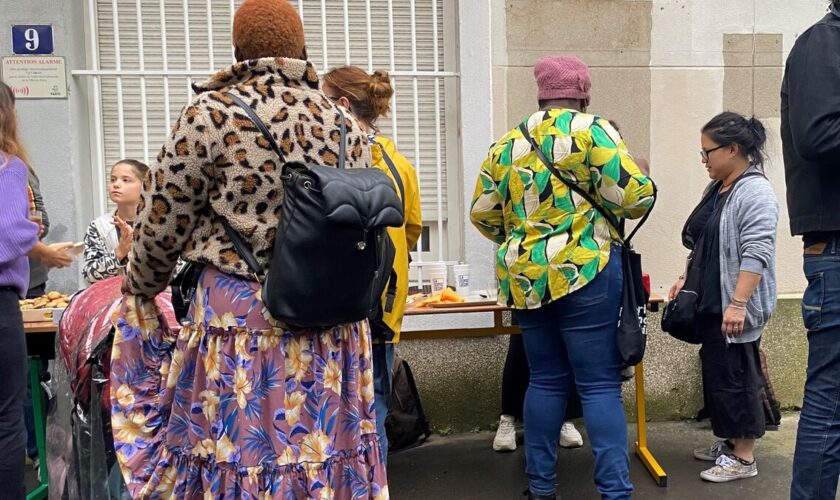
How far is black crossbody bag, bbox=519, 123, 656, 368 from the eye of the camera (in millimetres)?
2955

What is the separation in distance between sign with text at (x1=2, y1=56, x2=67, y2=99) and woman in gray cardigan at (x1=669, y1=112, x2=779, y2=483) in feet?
11.9

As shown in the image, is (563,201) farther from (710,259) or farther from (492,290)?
(492,290)

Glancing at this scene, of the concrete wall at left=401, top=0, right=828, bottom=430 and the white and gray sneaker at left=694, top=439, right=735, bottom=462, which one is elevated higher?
the concrete wall at left=401, top=0, right=828, bottom=430

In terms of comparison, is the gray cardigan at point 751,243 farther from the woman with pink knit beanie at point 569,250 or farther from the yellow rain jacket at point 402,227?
the yellow rain jacket at point 402,227

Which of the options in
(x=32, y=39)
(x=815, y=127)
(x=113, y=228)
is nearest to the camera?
(x=815, y=127)

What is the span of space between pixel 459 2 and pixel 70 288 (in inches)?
116

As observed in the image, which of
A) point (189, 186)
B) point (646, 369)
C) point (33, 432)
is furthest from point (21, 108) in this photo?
point (646, 369)

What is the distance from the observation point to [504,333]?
4.20 metres

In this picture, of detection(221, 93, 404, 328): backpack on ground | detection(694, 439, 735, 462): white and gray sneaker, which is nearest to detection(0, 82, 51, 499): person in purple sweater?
detection(221, 93, 404, 328): backpack on ground

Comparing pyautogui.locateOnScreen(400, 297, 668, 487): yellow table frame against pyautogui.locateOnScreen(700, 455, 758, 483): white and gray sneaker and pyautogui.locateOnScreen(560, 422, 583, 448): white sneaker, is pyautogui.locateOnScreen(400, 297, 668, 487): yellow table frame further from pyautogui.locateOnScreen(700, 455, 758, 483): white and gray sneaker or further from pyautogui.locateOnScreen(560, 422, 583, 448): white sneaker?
pyautogui.locateOnScreen(560, 422, 583, 448): white sneaker

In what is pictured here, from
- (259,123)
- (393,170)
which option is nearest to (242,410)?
(259,123)

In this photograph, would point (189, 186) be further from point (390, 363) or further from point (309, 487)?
point (390, 363)

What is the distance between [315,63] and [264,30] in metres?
2.72

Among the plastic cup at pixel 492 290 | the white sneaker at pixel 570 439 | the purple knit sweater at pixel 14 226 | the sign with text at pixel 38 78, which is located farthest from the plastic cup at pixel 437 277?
the sign with text at pixel 38 78
